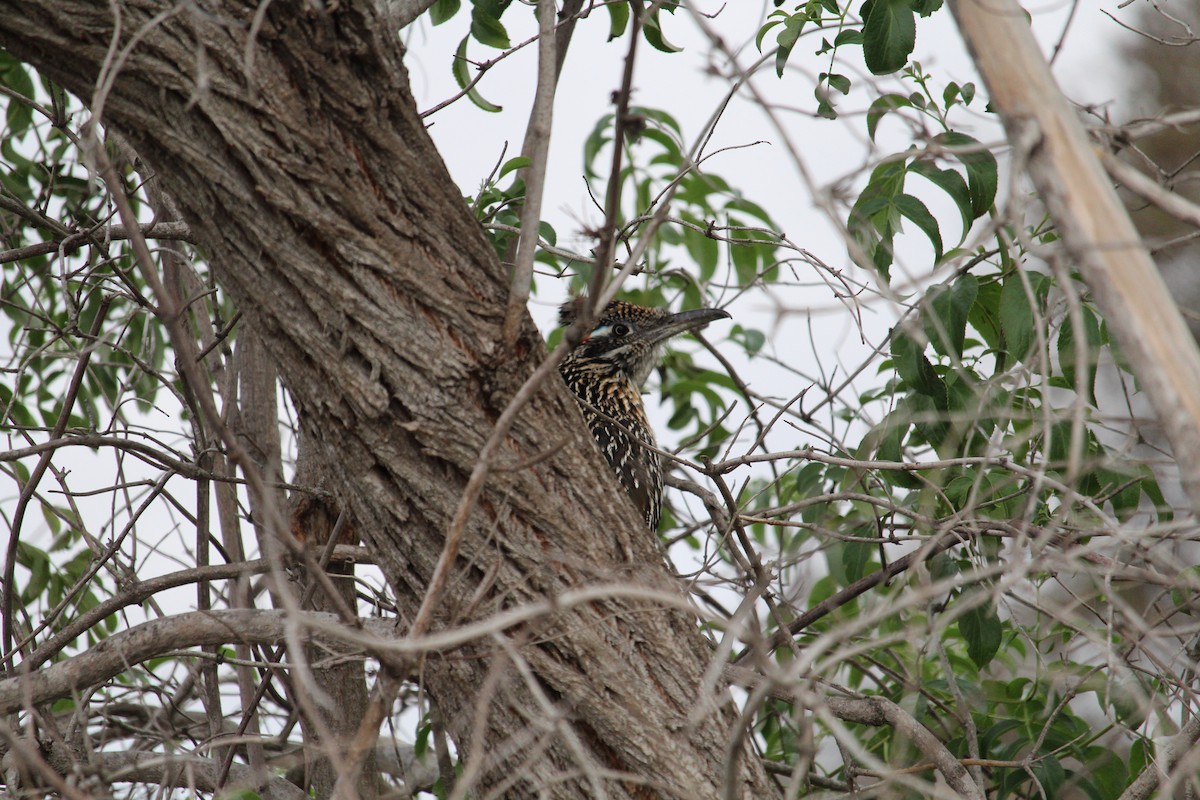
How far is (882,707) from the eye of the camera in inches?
115

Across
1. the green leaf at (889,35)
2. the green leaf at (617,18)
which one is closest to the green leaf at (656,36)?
the green leaf at (617,18)

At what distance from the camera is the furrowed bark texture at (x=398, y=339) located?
2277 millimetres

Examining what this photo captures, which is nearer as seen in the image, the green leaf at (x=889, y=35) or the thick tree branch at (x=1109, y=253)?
the thick tree branch at (x=1109, y=253)

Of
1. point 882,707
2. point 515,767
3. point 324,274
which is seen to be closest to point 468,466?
point 324,274

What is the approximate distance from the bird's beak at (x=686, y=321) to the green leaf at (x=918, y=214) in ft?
5.71

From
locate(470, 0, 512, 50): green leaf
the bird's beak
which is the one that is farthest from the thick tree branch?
the bird's beak

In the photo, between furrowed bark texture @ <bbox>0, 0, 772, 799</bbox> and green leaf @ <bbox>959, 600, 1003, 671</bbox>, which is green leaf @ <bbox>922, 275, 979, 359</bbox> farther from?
furrowed bark texture @ <bbox>0, 0, 772, 799</bbox>

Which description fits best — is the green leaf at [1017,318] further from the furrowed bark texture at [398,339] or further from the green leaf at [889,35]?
the furrowed bark texture at [398,339]

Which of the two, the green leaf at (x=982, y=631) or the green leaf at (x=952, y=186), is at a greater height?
the green leaf at (x=952, y=186)

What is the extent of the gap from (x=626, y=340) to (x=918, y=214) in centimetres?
255

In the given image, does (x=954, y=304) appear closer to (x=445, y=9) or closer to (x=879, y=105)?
(x=879, y=105)

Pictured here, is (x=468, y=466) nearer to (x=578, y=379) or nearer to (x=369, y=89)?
(x=369, y=89)

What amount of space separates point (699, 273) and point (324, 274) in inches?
103

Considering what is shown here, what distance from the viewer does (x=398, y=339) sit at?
239cm
